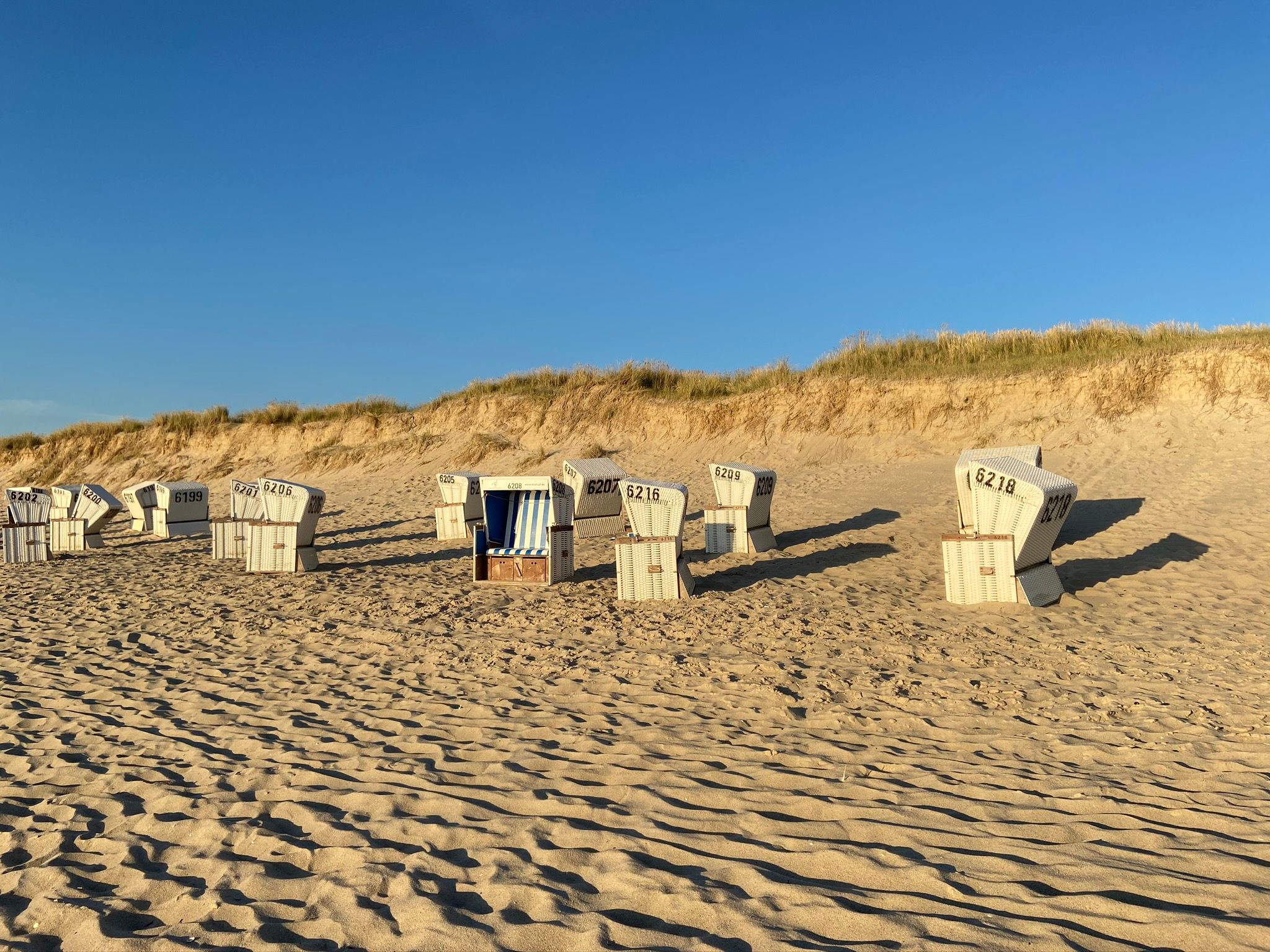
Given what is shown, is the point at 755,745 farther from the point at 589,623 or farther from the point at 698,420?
the point at 698,420

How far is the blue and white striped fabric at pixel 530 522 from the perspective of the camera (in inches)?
466

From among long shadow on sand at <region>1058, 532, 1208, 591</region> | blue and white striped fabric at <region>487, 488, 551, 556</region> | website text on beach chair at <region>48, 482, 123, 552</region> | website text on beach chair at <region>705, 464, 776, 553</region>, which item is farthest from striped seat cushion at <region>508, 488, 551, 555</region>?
website text on beach chair at <region>48, 482, 123, 552</region>

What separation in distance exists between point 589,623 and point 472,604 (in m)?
1.86

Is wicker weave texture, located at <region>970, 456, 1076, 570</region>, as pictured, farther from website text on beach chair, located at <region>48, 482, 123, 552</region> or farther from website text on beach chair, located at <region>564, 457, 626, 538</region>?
website text on beach chair, located at <region>48, 482, 123, 552</region>

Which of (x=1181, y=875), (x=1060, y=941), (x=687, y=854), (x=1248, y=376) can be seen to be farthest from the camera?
(x=1248, y=376)

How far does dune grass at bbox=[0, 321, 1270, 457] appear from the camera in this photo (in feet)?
72.1

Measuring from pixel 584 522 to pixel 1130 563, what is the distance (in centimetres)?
892

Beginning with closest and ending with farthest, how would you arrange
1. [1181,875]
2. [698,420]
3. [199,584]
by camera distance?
[1181,875], [199,584], [698,420]

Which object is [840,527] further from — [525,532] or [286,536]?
[286,536]

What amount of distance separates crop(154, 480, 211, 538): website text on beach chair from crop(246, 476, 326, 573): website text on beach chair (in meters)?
6.31

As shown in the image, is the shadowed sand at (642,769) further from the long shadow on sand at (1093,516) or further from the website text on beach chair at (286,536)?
the long shadow on sand at (1093,516)

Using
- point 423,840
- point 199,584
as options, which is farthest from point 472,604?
point 423,840

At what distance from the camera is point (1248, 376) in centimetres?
1938

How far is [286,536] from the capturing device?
40.5ft
